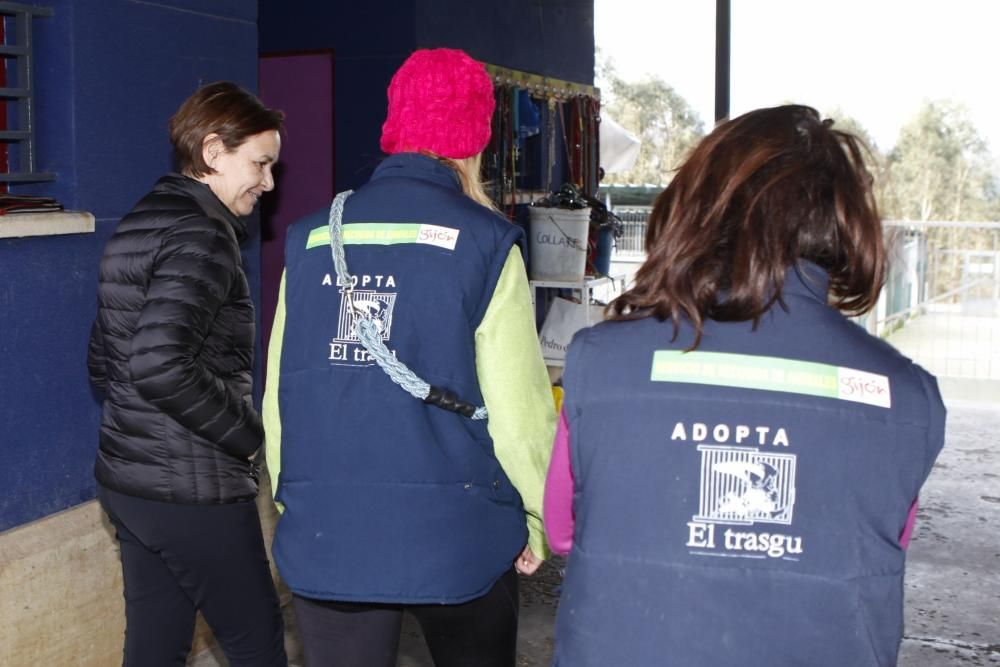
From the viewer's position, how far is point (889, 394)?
1383 millimetres

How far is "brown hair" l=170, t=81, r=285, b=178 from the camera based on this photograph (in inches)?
100

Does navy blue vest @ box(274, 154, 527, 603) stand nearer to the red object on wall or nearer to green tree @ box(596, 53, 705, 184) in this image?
the red object on wall

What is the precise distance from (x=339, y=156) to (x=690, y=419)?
4.85 metres

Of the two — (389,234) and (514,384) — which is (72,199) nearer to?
(389,234)

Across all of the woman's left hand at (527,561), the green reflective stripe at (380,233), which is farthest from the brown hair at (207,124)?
the woman's left hand at (527,561)

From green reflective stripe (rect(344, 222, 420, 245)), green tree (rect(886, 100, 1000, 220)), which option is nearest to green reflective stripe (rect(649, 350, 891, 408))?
green reflective stripe (rect(344, 222, 420, 245))

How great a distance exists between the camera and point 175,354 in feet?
7.54

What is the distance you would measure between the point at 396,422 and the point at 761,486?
0.78 meters

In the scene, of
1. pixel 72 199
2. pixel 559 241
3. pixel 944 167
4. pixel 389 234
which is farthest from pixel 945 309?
pixel 389 234

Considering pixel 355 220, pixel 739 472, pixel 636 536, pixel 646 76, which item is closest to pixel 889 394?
pixel 739 472

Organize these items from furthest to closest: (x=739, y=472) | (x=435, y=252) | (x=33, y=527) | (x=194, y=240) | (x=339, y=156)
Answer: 1. (x=339, y=156)
2. (x=33, y=527)
3. (x=194, y=240)
4. (x=435, y=252)
5. (x=739, y=472)

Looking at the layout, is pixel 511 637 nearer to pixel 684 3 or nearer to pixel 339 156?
pixel 339 156

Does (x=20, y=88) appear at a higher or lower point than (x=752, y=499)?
higher

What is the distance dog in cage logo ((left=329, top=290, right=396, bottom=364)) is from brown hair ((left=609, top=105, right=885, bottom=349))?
0.62 m
